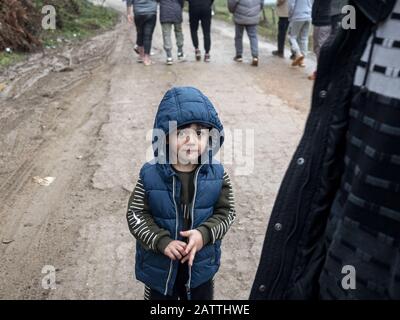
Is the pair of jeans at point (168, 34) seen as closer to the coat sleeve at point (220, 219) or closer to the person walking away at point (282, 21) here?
the person walking away at point (282, 21)

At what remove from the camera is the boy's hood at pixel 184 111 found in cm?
208

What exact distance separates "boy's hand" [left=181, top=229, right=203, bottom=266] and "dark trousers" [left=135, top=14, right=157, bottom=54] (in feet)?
24.1

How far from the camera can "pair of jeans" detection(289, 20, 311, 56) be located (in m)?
8.91

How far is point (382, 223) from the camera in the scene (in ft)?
3.87

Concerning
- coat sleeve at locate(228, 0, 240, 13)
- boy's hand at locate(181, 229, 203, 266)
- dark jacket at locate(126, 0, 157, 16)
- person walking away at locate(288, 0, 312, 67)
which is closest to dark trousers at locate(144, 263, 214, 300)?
boy's hand at locate(181, 229, 203, 266)

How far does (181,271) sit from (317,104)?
117 cm

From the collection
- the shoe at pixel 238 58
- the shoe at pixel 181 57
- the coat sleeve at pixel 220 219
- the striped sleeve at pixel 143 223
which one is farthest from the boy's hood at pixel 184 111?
the shoe at pixel 238 58

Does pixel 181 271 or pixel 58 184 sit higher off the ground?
pixel 181 271

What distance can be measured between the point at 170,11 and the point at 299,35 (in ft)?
8.09

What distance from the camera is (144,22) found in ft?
29.2

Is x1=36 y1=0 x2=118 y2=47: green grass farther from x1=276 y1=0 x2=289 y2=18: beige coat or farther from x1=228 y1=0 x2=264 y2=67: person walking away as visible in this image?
x1=276 y1=0 x2=289 y2=18: beige coat

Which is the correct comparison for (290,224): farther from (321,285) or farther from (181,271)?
(181,271)

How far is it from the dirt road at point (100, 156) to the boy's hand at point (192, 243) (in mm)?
1093
